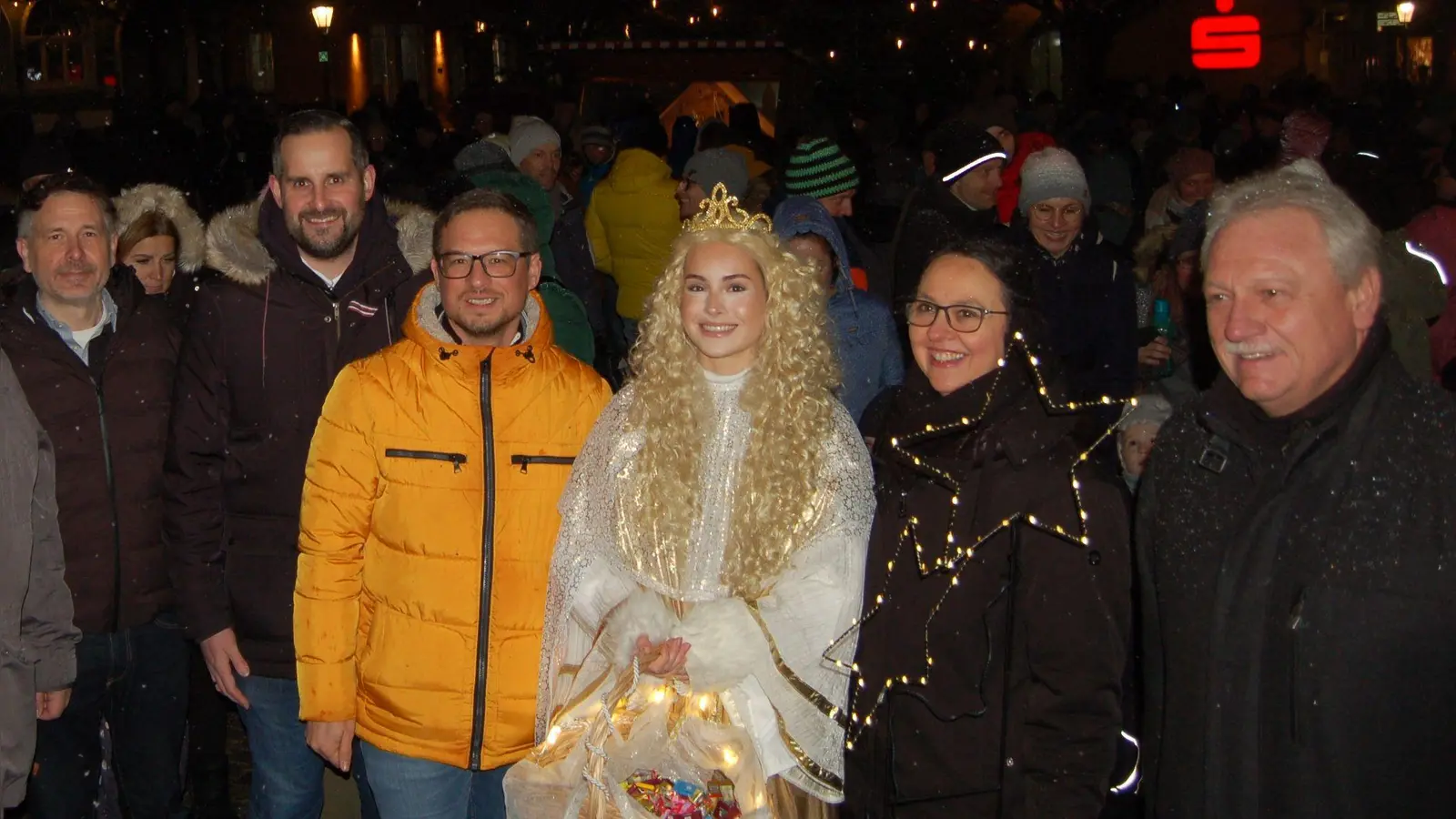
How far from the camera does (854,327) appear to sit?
535 centimetres

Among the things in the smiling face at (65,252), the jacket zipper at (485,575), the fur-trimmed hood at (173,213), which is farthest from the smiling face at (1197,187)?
the smiling face at (65,252)

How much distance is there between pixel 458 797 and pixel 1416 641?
2.48 m

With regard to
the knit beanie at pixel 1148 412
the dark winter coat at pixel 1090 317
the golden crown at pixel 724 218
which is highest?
the golden crown at pixel 724 218

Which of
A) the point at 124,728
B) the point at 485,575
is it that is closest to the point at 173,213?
the point at 124,728

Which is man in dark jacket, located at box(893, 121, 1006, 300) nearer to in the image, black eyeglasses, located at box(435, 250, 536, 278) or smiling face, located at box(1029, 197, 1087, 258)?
smiling face, located at box(1029, 197, 1087, 258)

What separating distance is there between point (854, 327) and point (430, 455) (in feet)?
6.58

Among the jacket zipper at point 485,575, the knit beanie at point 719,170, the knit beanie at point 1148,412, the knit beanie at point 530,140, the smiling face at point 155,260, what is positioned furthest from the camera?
the knit beanie at point 530,140

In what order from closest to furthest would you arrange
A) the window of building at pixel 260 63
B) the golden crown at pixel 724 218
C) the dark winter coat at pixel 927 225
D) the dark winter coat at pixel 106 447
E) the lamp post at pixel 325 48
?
the golden crown at pixel 724 218 < the dark winter coat at pixel 106 447 < the dark winter coat at pixel 927 225 < the lamp post at pixel 325 48 < the window of building at pixel 260 63

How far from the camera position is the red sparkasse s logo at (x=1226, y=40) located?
2733 centimetres

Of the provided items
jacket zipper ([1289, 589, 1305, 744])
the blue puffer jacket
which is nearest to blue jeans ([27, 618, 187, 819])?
the blue puffer jacket

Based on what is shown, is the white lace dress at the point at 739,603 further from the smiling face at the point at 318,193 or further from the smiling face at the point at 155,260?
the smiling face at the point at 155,260

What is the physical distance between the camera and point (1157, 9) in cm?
3566

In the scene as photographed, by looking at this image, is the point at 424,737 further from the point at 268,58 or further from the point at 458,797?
the point at 268,58

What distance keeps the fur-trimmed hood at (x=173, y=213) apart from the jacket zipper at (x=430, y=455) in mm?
2182
